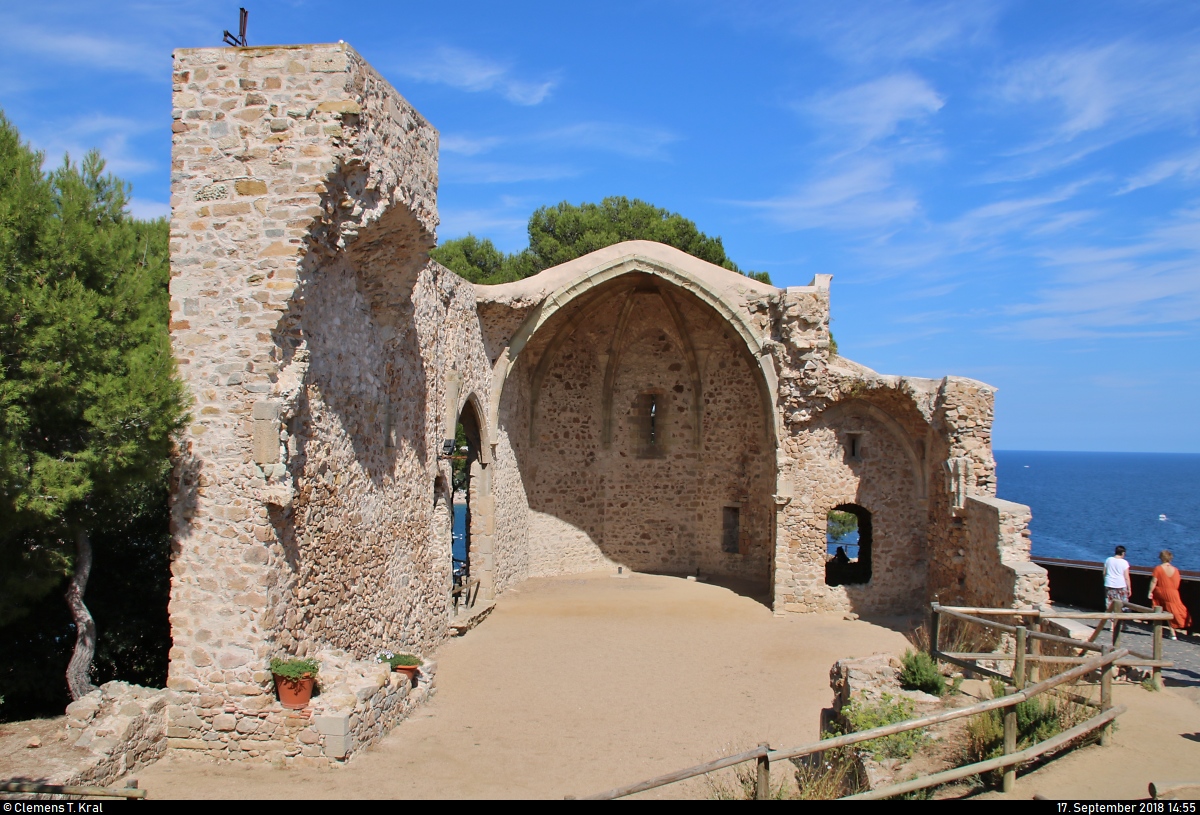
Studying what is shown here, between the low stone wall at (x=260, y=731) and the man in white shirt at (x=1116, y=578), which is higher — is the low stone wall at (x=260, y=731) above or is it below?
below

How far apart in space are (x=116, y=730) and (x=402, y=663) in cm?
321

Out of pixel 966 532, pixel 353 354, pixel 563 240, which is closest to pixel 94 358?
pixel 353 354

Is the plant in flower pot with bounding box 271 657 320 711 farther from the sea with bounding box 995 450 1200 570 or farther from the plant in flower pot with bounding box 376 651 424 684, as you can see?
the sea with bounding box 995 450 1200 570

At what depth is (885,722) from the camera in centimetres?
766

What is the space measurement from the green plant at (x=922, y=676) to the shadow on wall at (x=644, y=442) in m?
8.68

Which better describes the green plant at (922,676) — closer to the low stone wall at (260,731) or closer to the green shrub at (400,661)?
the green shrub at (400,661)

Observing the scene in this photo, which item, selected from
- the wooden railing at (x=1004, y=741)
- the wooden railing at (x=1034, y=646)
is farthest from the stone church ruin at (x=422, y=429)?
the wooden railing at (x=1004, y=741)

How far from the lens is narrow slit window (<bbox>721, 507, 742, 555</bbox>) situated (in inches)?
723

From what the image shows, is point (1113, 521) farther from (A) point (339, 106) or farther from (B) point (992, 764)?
(A) point (339, 106)

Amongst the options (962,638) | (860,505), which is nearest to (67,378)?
(962,638)

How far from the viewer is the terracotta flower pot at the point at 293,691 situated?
24.8 ft
